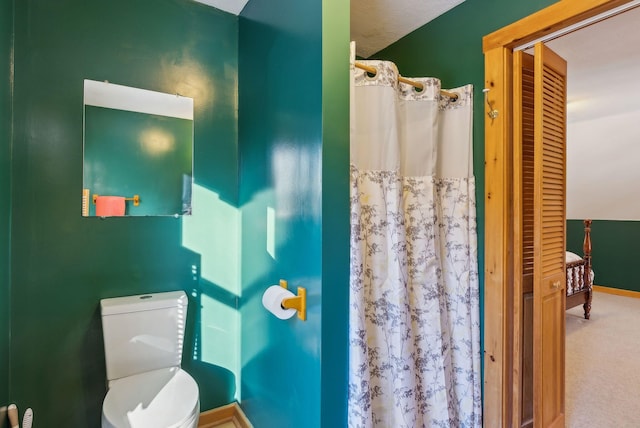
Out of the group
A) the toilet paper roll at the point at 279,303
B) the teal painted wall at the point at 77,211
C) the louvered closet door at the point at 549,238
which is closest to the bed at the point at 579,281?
the louvered closet door at the point at 549,238

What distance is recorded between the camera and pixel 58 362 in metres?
1.53

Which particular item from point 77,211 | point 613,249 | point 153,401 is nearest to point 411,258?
Answer: point 153,401

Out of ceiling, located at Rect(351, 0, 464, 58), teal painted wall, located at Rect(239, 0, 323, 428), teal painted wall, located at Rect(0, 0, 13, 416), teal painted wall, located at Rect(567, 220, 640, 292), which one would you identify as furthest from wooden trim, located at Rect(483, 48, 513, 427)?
teal painted wall, located at Rect(567, 220, 640, 292)

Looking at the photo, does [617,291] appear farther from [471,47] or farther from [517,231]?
[471,47]

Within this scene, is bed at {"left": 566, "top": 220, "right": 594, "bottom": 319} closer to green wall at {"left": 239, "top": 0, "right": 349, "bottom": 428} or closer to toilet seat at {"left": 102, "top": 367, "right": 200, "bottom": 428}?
green wall at {"left": 239, "top": 0, "right": 349, "bottom": 428}

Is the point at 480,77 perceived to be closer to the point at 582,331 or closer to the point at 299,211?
the point at 299,211

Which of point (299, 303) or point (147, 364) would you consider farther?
point (147, 364)

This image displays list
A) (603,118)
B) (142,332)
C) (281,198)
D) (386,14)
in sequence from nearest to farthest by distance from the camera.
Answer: (281,198)
(142,332)
(386,14)
(603,118)

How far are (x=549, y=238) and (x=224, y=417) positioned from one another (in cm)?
217

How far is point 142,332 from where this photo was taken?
1588 mm

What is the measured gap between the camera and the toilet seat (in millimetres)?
1273

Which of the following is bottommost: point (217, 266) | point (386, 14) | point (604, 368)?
point (604, 368)

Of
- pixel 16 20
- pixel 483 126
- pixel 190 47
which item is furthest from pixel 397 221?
pixel 16 20

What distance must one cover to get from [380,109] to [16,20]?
1741mm
